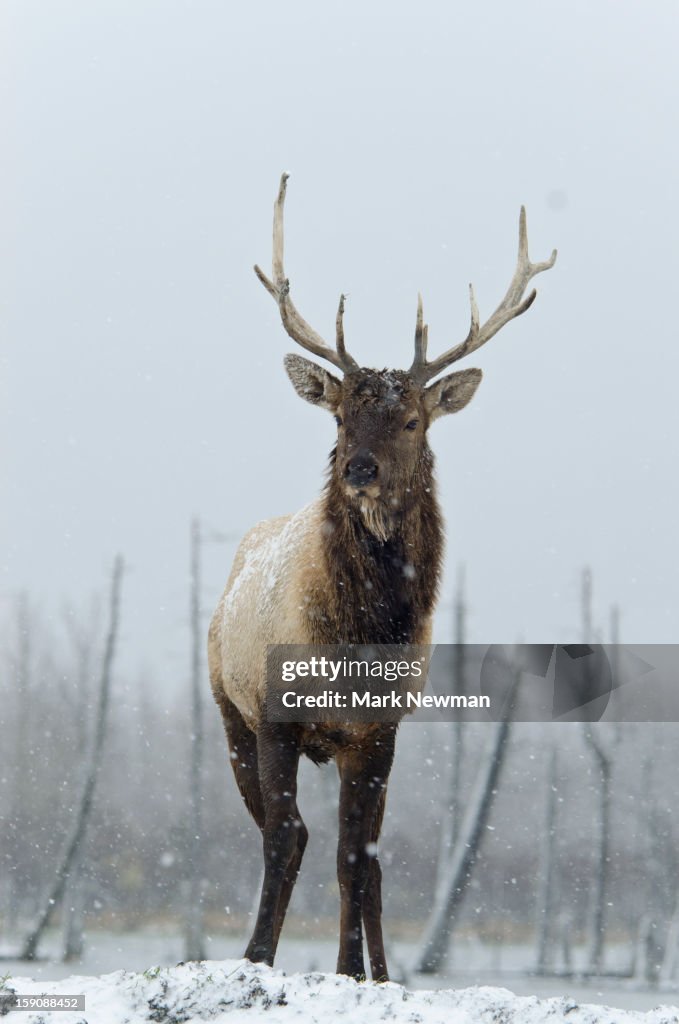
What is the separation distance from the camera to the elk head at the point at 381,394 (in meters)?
6.28

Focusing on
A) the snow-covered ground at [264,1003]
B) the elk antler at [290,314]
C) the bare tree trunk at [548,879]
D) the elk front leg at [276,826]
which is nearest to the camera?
the snow-covered ground at [264,1003]

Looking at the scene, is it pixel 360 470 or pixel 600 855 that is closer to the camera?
pixel 360 470

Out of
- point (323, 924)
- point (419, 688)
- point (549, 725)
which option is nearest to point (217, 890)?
point (323, 924)

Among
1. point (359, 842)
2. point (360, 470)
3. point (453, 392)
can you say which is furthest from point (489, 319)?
point (359, 842)

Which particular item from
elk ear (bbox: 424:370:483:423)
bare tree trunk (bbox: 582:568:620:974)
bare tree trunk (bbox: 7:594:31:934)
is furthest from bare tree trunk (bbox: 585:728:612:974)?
elk ear (bbox: 424:370:483:423)

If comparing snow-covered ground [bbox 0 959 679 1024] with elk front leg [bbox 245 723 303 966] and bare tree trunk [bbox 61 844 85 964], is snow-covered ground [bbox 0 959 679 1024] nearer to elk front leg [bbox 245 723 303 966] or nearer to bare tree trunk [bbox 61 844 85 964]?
elk front leg [bbox 245 723 303 966]

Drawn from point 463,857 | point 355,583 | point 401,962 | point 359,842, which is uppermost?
point 355,583

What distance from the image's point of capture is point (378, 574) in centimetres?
655

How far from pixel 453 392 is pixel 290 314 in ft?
3.82

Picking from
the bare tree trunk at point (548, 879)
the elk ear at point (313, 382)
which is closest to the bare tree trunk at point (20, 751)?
the bare tree trunk at point (548, 879)

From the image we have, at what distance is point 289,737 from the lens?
6.41m

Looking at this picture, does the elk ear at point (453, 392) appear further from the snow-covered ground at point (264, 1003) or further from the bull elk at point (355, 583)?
the snow-covered ground at point (264, 1003)

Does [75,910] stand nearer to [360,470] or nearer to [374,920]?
[374,920]

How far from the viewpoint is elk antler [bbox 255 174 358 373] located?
6707 millimetres
